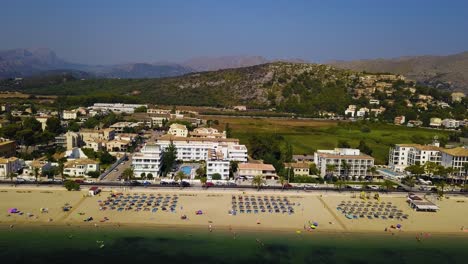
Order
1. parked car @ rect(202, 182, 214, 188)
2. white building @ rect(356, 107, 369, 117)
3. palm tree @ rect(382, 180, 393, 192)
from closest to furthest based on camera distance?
parked car @ rect(202, 182, 214, 188) < palm tree @ rect(382, 180, 393, 192) < white building @ rect(356, 107, 369, 117)

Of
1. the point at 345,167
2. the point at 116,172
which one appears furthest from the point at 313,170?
the point at 116,172

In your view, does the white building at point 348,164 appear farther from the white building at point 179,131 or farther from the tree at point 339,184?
the white building at point 179,131

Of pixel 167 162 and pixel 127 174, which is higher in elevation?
pixel 167 162

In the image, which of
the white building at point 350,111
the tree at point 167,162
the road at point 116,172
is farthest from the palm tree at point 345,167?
the white building at point 350,111

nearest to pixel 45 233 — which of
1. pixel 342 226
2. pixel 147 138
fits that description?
pixel 342 226

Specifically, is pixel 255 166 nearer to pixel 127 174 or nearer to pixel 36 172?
pixel 127 174

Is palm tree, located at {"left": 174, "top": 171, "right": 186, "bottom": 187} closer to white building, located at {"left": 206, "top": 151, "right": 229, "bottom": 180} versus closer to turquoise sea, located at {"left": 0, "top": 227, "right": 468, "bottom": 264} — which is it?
white building, located at {"left": 206, "top": 151, "right": 229, "bottom": 180}

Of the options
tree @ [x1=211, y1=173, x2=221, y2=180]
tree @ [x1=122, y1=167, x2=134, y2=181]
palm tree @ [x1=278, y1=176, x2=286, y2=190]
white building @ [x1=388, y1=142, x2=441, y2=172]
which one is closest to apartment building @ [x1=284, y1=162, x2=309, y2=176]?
palm tree @ [x1=278, y1=176, x2=286, y2=190]
